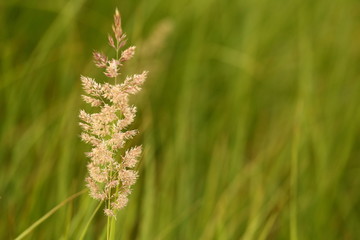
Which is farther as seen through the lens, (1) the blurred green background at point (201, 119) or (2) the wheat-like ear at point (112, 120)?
(1) the blurred green background at point (201, 119)

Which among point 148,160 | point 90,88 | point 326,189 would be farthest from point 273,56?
point 90,88

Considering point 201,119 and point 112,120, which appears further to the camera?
point 201,119

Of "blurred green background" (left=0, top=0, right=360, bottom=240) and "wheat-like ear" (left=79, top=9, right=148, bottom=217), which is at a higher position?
"blurred green background" (left=0, top=0, right=360, bottom=240)

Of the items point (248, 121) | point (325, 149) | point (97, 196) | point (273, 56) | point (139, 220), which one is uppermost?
point (273, 56)

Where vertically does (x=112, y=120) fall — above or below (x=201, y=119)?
below

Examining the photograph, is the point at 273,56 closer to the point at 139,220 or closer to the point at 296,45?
the point at 296,45

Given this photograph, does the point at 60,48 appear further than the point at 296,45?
No

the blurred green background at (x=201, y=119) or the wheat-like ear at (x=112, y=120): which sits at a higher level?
the blurred green background at (x=201, y=119)

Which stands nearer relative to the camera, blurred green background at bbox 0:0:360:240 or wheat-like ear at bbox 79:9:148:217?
wheat-like ear at bbox 79:9:148:217
